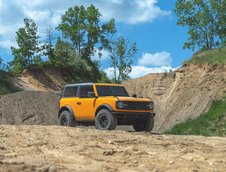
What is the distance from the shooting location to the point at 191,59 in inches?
1629

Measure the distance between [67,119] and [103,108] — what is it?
227cm

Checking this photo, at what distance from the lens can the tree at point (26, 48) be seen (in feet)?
204

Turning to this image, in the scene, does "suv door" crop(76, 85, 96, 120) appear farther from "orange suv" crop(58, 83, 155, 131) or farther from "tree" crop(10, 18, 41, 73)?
"tree" crop(10, 18, 41, 73)

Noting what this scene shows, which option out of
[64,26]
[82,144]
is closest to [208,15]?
[64,26]

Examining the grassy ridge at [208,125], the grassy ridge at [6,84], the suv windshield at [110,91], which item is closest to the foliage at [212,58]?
the grassy ridge at [208,125]

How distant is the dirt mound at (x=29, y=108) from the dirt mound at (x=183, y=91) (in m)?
7.71

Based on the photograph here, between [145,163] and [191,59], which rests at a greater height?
[191,59]

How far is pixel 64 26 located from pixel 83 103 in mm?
55051

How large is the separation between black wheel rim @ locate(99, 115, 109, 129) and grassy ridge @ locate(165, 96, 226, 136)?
768cm

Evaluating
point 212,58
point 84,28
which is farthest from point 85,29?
point 212,58

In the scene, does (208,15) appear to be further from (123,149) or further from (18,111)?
(123,149)

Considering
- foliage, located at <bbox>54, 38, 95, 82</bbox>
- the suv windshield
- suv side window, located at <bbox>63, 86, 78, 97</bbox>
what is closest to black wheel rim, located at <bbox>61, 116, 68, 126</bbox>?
suv side window, located at <bbox>63, 86, 78, 97</bbox>

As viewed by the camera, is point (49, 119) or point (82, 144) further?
point (49, 119)

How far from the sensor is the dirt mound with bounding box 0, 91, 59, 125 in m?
34.3
